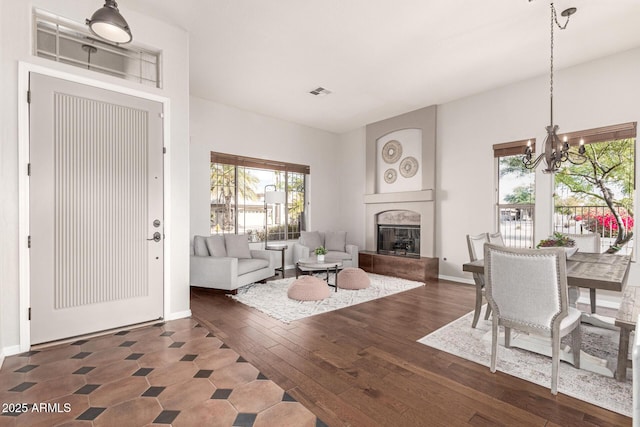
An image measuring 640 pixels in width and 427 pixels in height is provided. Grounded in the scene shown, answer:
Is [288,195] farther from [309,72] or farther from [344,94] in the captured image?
[309,72]

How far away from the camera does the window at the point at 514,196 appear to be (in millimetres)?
4961

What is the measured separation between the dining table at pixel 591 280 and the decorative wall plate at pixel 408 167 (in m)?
3.43

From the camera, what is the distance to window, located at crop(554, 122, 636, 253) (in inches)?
163

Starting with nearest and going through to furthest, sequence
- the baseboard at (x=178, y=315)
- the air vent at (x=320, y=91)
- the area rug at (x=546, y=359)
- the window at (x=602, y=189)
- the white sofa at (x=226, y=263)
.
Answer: the area rug at (x=546, y=359) → the baseboard at (x=178, y=315) → the window at (x=602, y=189) → the white sofa at (x=226, y=263) → the air vent at (x=320, y=91)

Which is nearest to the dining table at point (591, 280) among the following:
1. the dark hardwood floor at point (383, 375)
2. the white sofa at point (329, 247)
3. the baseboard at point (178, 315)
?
the dark hardwood floor at point (383, 375)

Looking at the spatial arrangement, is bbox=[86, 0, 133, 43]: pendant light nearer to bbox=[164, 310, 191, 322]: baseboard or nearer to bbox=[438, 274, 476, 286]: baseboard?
bbox=[164, 310, 191, 322]: baseboard

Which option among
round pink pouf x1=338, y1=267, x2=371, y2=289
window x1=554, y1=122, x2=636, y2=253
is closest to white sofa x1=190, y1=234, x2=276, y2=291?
round pink pouf x1=338, y1=267, x2=371, y2=289

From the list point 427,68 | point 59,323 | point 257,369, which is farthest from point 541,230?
point 59,323

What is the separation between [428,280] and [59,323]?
520cm

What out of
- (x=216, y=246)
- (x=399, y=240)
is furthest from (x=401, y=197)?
(x=216, y=246)

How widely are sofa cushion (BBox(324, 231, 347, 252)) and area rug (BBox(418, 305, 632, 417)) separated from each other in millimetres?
3495

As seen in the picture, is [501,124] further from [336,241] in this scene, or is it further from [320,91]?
[336,241]

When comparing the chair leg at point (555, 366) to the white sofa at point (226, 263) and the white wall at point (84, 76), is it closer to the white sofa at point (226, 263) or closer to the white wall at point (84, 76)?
the white wall at point (84, 76)

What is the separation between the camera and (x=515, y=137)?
197 inches
